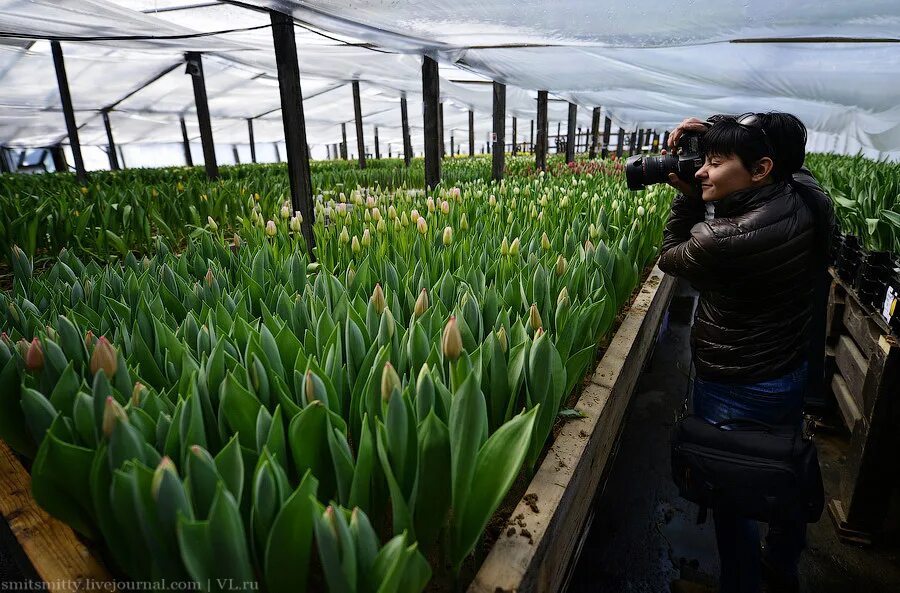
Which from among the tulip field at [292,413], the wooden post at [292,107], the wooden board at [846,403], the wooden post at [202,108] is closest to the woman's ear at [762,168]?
the tulip field at [292,413]

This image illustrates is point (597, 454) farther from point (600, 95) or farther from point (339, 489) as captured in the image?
point (600, 95)

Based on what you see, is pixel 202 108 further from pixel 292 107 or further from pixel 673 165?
pixel 673 165

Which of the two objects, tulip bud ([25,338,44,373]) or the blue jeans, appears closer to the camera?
tulip bud ([25,338,44,373])

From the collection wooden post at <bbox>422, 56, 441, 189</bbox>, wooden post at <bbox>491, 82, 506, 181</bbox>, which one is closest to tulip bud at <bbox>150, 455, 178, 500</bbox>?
wooden post at <bbox>422, 56, 441, 189</bbox>

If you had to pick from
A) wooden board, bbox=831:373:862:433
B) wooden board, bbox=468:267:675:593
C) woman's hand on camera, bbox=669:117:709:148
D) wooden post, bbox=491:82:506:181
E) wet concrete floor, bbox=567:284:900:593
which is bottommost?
wet concrete floor, bbox=567:284:900:593

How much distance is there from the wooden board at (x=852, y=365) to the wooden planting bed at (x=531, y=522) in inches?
45.0

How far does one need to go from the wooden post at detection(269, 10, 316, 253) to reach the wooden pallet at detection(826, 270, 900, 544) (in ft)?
7.74

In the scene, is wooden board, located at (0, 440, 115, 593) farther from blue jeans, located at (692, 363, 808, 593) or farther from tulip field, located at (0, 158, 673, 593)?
blue jeans, located at (692, 363, 808, 593)

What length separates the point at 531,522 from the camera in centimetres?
83

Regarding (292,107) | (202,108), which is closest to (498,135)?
(202,108)

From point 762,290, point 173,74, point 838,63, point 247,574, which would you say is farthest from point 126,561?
point 173,74

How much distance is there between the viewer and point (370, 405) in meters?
0.87

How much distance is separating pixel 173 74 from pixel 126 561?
12.4 meters

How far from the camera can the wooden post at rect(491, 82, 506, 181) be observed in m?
6.61
